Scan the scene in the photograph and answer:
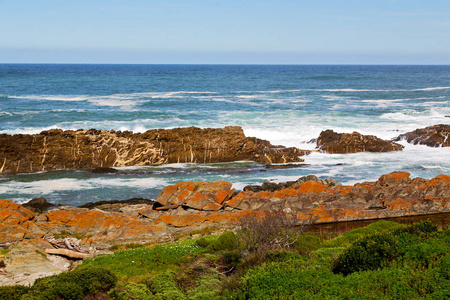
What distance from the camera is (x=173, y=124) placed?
5622 centimetres

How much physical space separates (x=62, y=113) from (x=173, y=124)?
17.8 m

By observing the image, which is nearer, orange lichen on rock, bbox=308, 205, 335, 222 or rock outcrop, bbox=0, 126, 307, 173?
orange lichen on rock, bbox=308, 205, 335, 222

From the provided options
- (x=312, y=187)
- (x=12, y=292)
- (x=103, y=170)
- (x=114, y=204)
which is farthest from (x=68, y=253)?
(x=103, y=170)

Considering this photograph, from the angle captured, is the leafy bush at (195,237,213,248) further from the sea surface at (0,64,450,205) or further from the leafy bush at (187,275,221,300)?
the sea surface at (0,64,450,205)

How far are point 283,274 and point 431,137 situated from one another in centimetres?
3946

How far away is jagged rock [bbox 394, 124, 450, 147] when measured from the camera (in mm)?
43281

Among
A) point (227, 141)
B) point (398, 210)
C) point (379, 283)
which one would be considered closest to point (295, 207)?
point (398, 210)

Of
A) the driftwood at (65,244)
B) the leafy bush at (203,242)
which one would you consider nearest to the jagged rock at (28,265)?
the driftwood at (65,244)

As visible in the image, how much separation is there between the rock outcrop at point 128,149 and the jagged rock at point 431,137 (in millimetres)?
13339

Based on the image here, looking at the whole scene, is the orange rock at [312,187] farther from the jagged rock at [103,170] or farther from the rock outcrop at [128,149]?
the jagged rock at [103,170]

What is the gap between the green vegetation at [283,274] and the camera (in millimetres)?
9812

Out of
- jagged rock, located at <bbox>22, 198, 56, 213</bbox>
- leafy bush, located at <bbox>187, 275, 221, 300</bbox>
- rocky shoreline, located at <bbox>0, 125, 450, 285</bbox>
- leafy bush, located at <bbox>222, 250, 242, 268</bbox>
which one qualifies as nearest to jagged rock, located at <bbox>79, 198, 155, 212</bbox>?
rocky shoreline, located at <bbox>0, 125, 450, 285</bbox>

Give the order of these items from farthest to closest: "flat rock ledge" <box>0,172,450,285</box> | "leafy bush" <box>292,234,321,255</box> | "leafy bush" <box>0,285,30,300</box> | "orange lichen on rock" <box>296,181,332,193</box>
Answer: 1. "orange lichen on rock" <box>296,181,332,193</box>
2. "flat rock ledge" <box>0,172,450,285</box>
3. "leafy bush" <box>292,234,321,255</box>
4. "leafy bush" <box>0,285,30,300</box>

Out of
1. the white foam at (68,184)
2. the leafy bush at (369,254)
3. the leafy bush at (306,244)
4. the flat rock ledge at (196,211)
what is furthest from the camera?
the white foam at (68,184)
